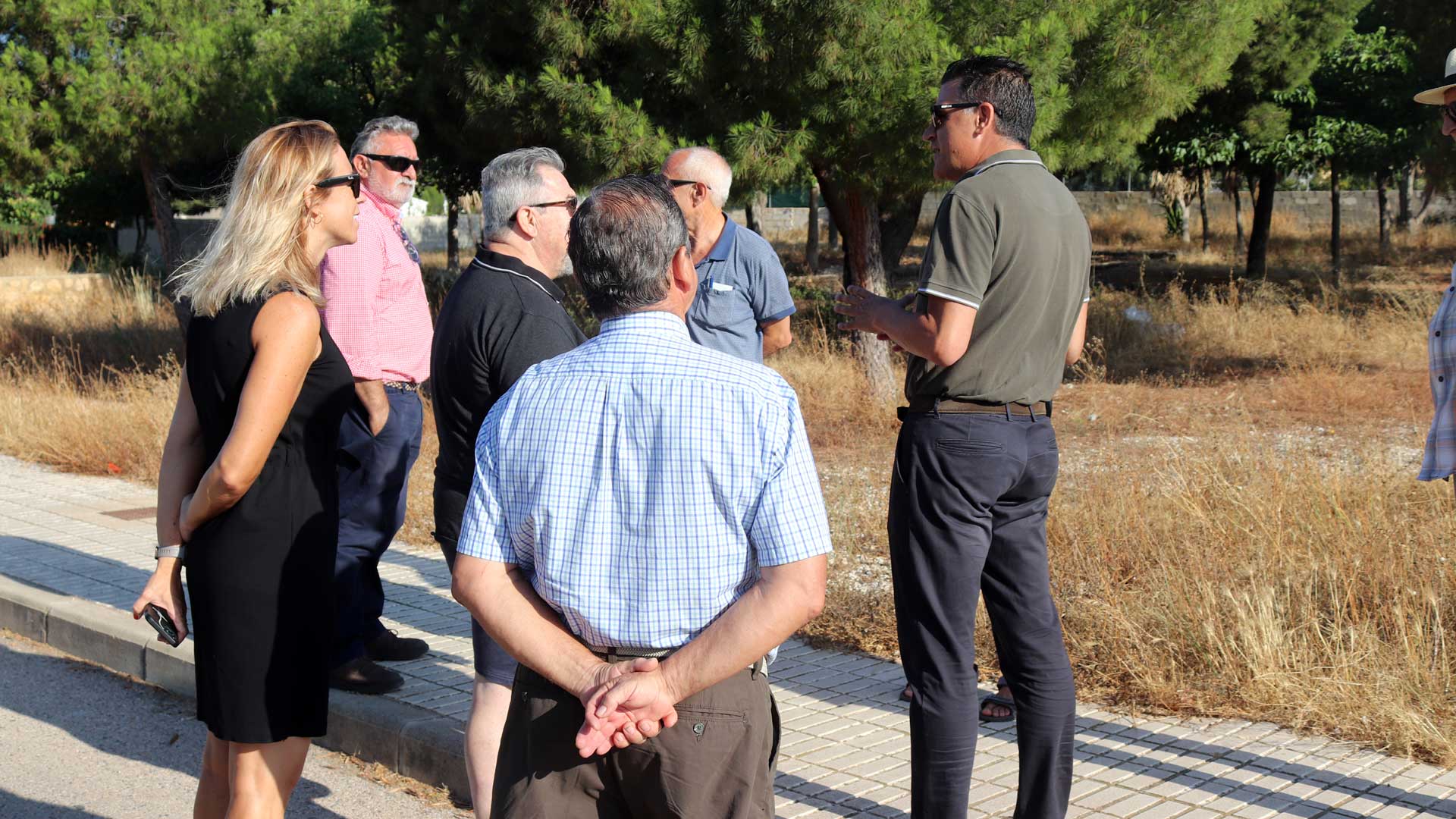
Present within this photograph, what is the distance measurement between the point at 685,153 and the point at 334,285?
146 cm

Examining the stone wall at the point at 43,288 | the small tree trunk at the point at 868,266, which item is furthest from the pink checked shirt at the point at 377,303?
the stone wall at the point at 43,288

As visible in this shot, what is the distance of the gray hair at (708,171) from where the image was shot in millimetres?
4926

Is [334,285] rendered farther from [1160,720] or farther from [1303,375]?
[1303,375]

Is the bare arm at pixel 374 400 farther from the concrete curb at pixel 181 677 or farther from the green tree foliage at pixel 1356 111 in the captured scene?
the green tree foliage at pixel 1356 111

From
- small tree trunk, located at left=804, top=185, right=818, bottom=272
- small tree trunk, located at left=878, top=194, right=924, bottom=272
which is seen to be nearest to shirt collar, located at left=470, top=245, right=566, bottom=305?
small tree trunk, located at left=878, top=194, right=924, bottom=272

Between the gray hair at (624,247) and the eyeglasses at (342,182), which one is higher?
the eyeglasses at (342,182)

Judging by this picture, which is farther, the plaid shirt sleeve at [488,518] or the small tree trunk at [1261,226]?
the small tree trunk at [1261,226]

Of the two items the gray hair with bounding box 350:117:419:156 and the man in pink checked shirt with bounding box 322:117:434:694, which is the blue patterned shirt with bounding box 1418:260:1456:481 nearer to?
the man in pink checked shirt with bounding box 322:117:434:694

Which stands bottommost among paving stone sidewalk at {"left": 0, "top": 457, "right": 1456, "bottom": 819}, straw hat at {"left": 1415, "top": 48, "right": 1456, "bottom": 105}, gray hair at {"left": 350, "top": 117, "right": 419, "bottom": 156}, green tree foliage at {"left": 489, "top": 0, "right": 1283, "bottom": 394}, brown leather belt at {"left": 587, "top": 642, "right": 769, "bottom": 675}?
paving stone sidewalk at {"left": 0, "top": 457, "right": 1456, "bottom": 819}

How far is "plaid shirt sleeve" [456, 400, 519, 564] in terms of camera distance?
228 cm

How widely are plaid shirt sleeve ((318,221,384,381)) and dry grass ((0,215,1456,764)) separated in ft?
7.42

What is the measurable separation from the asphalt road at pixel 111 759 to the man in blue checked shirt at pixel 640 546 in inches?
88.8

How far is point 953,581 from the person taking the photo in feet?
11.0

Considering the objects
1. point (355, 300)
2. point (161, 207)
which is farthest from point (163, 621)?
point (161, 207)
